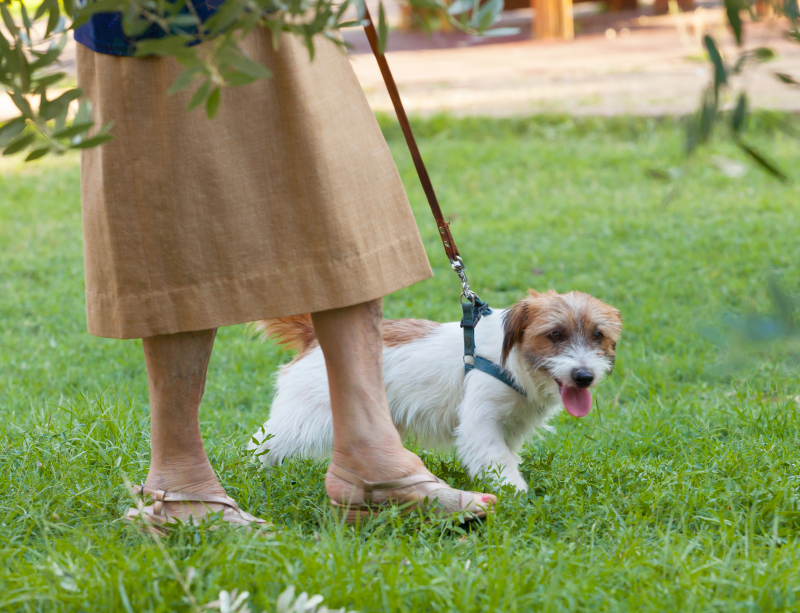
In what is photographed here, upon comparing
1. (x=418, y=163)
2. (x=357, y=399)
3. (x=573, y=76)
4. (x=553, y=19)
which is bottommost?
(x=573, y=76)

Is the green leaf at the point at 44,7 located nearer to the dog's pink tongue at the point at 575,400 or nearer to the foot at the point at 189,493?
the foot at the point at 189,493

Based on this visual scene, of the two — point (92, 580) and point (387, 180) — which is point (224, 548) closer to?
point (92, 580)

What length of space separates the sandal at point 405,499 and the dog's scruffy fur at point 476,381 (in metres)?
0.43

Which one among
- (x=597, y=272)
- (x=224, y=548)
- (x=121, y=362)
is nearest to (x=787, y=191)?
(x=597, y=272)

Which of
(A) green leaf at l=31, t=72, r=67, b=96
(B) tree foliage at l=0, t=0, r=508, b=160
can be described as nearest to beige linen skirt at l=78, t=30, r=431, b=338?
(B) tree foliage at l=0, t=0, r=508, b=160

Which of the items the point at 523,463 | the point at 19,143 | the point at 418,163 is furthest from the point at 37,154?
the point at 523,463

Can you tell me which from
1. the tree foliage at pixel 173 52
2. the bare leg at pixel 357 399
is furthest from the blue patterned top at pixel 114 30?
the bare leg at pixel 357 399

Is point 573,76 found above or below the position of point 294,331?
below

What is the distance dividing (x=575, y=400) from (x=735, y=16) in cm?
200

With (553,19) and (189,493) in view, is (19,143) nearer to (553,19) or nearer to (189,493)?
(189,493)

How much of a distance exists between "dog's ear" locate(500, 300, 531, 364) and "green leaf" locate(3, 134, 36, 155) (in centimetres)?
196

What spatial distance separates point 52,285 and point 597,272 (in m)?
3.63

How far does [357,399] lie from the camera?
91.4 inches

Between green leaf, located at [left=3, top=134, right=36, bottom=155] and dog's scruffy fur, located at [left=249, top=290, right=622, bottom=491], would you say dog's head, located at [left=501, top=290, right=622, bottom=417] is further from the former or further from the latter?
green leaf, located at [left=3, top=134, right=36, bottom=155]
